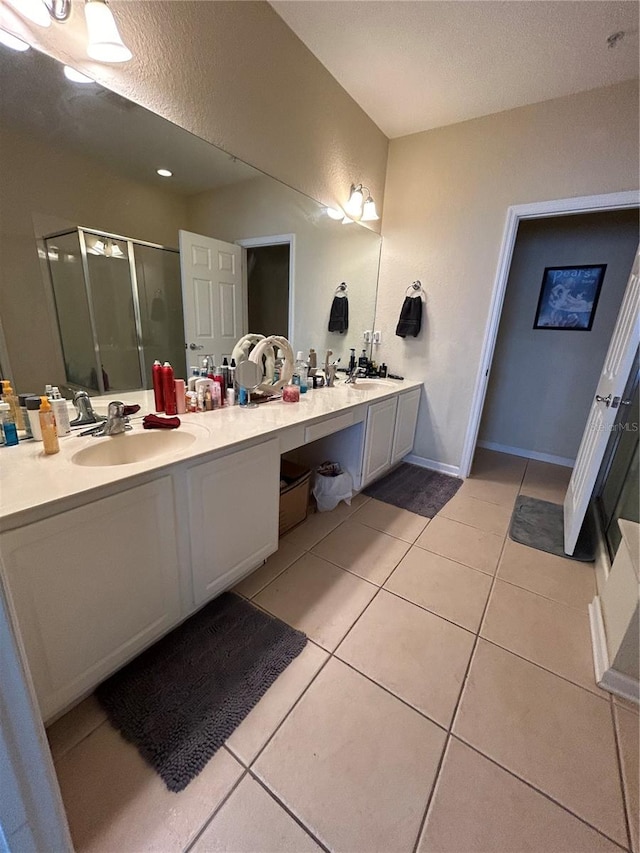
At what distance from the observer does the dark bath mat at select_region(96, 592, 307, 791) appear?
1006 millimetres

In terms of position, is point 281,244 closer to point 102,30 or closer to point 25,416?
point 102,30

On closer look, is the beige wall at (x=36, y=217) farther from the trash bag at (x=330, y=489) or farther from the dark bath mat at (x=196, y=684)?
the trash bag at (x=330, y=489)

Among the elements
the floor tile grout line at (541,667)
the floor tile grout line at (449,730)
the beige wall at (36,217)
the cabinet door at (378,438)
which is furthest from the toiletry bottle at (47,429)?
the floor tile grout line at (541,667)

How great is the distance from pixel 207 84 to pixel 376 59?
109 cm

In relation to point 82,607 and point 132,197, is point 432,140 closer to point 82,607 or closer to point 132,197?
point 132,197

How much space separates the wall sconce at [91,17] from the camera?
98cm

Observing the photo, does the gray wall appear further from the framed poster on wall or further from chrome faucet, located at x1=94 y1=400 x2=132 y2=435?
chrome faucet, located at x1=94 y1=400 x2=132 y2=435

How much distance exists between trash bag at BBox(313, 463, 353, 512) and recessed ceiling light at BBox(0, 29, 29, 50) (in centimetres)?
215

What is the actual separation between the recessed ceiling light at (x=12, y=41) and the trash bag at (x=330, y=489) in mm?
2152

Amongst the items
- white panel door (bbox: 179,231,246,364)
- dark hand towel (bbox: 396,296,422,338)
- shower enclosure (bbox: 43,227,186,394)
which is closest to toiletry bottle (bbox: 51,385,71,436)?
shower enclosure (bbox: 43,227,186,394)

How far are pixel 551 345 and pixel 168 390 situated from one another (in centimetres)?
338

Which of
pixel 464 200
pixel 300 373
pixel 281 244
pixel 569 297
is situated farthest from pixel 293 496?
pixel 569 297

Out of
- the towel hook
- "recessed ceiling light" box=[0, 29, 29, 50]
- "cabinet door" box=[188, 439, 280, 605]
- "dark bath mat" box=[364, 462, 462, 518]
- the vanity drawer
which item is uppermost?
"recessed ceiling light" box=[0, 29, 29, 50]

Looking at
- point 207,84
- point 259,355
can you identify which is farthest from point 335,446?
point 207,84
